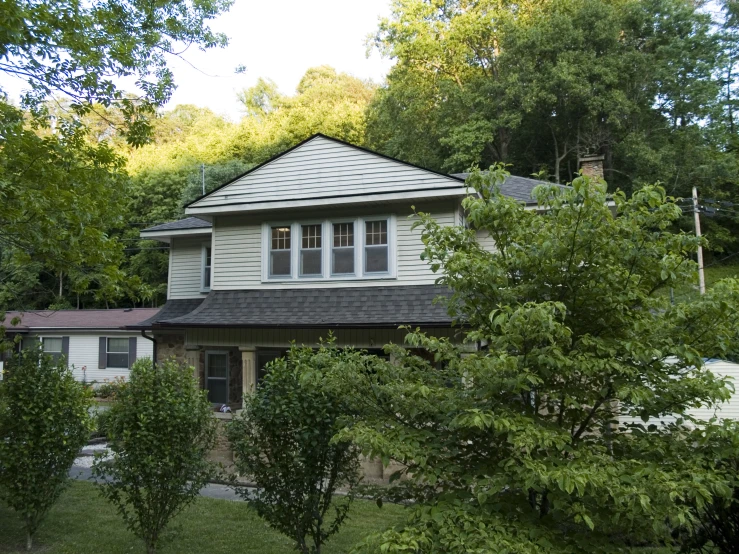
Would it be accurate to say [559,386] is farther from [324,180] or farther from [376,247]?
[324,180]

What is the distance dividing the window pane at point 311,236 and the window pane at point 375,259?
124 centimetres

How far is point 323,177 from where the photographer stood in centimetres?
1336

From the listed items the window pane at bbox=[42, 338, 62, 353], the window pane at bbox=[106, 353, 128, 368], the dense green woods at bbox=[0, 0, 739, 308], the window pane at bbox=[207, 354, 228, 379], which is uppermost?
the dense green woods at bbox=[0, 0, 739, 308]

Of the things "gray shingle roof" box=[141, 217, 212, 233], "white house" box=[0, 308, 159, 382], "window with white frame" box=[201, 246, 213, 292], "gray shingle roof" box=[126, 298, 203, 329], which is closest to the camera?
"gray shingle roof" box=[126, 298, 203, 329]

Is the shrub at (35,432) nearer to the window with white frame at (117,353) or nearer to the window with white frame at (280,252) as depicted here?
the window with white frame at (280,252)

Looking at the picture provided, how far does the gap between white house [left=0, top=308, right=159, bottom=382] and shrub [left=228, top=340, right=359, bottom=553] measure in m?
20.5

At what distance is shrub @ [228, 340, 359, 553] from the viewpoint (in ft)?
18.4

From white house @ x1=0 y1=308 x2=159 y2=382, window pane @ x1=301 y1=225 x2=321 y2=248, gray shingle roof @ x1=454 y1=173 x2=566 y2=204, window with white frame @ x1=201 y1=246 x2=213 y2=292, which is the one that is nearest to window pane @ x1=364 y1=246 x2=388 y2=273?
window pane @ x1=301 y1=225 x2=321 y2=248

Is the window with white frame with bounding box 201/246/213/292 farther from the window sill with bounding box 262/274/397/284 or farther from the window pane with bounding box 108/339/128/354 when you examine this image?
the window pane with bounding box 108/339/128/354

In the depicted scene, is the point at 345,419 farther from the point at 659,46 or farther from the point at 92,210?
the point at 659,46

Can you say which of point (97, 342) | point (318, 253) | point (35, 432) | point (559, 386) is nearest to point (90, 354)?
point (97, 342)

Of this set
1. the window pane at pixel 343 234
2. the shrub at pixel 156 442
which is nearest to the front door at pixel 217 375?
the window pane at pixel 343 234

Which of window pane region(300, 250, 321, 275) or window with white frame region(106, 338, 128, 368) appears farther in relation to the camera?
window with white frame region(106, 338, 128, 368)

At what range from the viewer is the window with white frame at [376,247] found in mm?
12945
